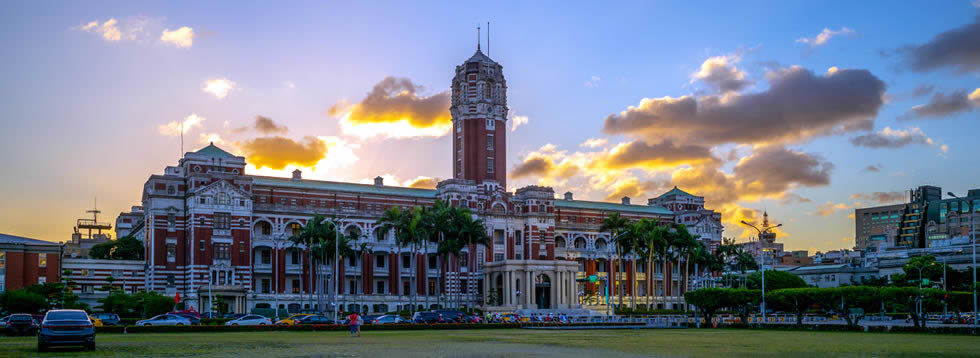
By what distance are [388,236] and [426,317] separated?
47849mm

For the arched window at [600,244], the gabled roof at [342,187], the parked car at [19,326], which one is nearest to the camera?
the parked car at [19,326]

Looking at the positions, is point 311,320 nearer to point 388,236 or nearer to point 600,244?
point 388,236

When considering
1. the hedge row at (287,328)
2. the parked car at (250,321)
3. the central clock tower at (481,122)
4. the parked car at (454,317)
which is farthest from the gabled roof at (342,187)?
the hedge row at (287,328)

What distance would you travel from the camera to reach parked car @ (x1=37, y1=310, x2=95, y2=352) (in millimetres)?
37531

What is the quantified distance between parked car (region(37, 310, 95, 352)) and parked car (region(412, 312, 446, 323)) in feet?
147

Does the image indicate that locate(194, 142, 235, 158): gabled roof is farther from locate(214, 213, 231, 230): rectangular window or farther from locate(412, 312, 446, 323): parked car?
locate(412, 312, 446, 323): parked car

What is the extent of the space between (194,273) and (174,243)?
5.00 metres

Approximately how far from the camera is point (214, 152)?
121938 millimetres

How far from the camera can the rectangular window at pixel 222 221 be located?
115 m

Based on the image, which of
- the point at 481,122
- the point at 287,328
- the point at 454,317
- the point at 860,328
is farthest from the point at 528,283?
the point at 287,328

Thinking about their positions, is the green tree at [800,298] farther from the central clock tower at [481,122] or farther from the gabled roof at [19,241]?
the gabled roof at [19,241]

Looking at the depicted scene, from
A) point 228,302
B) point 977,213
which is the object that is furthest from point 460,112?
point 977,213

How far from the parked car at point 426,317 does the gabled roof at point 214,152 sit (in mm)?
49674

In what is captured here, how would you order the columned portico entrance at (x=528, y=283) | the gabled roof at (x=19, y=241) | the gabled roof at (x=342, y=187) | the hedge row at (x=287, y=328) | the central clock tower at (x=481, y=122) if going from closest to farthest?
the hedge row at (x=287, y=328), the gabled roof at (x=19, y=241), the columned portico entrance at (x=528, y=283), the gabled roof at (x=342, y=187), the central clock tower at (x=481, y=122)
